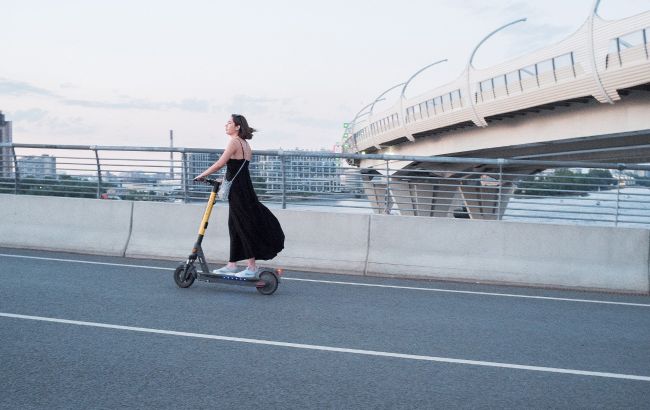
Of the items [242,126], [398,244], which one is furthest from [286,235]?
[242,126]

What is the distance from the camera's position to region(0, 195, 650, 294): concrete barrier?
10688mm

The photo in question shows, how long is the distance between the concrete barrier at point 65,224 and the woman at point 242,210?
3823 millimetres

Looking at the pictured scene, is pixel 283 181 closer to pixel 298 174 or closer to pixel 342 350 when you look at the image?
pixel 298 174

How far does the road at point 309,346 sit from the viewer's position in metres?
5.01

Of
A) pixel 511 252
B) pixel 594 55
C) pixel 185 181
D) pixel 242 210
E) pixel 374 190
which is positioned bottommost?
pixel 511 252

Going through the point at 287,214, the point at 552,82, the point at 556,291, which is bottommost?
the point at 556,291

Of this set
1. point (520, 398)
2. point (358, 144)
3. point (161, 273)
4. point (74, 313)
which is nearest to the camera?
point (520, 398)

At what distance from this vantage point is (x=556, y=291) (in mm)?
10344

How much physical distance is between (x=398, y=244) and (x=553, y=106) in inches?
765

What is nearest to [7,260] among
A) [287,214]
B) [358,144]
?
[287,214]

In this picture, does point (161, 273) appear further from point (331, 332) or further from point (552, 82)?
point (552, 82)

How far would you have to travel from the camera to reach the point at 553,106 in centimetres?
2873

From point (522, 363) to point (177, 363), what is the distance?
8.60 feet

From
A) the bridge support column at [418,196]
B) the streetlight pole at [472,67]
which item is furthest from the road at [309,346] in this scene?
the streetlight pole at [472,67]
